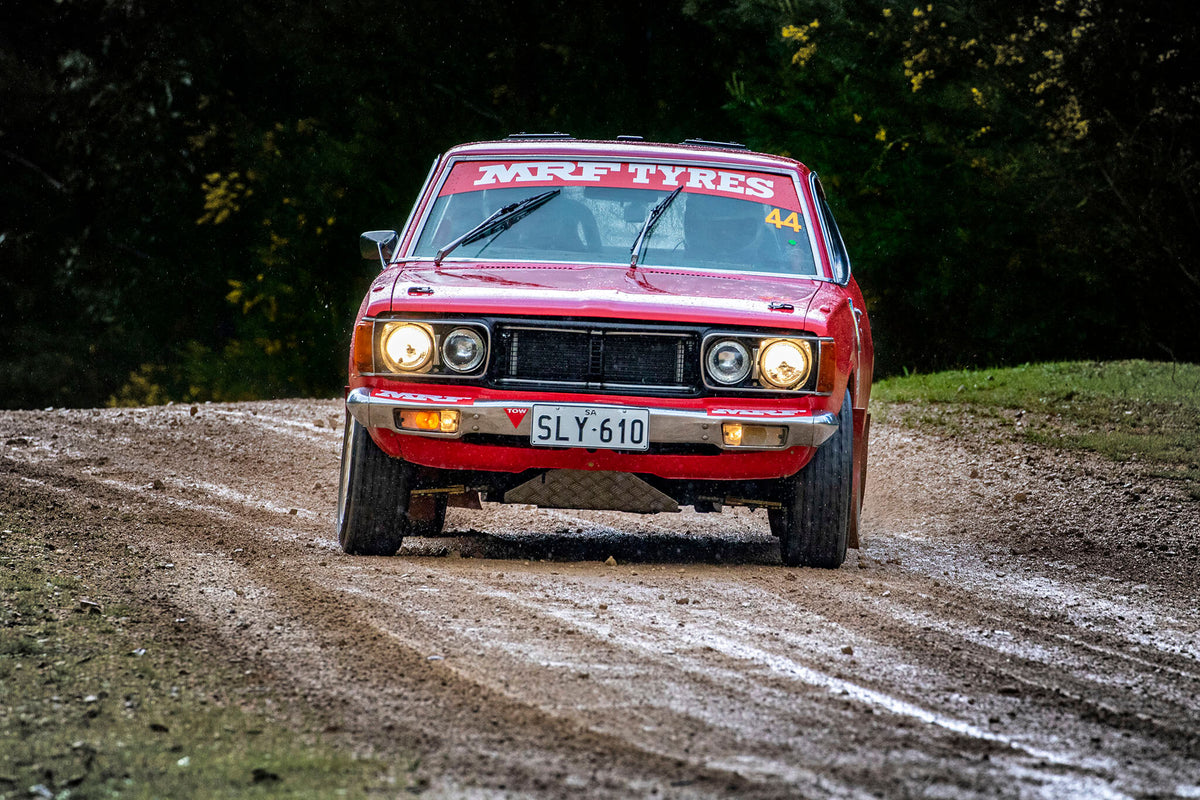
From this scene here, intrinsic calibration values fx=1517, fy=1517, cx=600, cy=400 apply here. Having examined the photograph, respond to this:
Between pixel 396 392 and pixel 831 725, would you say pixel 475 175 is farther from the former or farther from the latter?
pixel 831 725

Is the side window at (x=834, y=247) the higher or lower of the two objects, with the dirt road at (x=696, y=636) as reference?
higher

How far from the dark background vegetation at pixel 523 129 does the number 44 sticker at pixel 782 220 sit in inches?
399

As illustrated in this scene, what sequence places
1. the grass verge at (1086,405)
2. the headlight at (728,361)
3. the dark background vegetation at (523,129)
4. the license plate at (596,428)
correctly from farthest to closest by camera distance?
the dark background vegetation at (523,129), the grass verge at (1086,405), the headlight at (728,361), the license plate at (596,428)

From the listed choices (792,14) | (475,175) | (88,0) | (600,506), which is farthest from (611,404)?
(88,0)

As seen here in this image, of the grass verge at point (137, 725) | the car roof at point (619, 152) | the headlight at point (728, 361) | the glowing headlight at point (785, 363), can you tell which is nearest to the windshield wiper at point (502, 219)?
the car roof at point (619, 152)

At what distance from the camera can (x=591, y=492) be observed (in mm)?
6227

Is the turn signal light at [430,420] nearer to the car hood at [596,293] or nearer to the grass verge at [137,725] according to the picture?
the car hood at [596,293]

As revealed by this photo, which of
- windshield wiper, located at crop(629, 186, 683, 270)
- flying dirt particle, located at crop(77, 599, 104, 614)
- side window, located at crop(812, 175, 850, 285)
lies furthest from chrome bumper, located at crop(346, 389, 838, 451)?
flying dirt particle, located at crop(77, 599, 104, 614)

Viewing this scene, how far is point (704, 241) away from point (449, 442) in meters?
1.73

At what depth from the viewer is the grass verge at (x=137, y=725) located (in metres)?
3.28

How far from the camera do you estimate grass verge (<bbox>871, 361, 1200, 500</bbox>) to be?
1139cm

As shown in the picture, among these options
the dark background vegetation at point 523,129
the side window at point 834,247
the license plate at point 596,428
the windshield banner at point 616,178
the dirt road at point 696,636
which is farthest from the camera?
the dark background vegetation at point 523,129

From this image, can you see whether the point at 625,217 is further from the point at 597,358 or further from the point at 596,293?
the point at 597,358

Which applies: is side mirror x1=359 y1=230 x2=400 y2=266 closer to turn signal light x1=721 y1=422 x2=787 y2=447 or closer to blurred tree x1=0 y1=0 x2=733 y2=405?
turn signal light x1=721 y1=422 x2=787 y2=447
